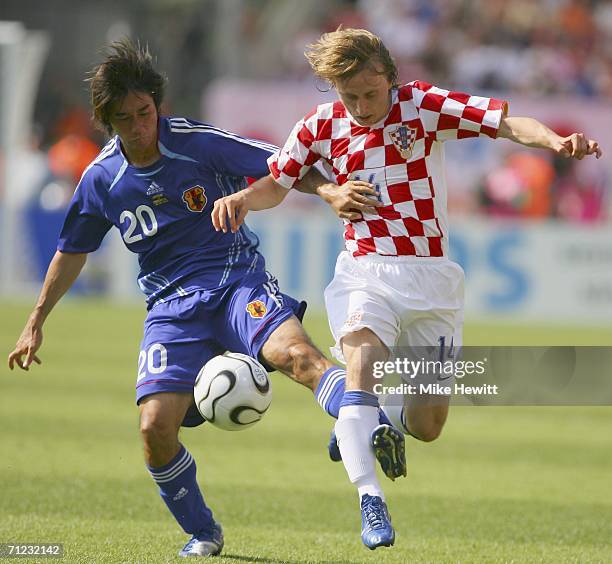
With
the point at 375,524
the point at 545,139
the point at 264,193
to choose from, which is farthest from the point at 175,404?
the point at 545,139

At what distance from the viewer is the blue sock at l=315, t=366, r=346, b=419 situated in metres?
5.55

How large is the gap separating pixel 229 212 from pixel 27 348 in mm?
1312

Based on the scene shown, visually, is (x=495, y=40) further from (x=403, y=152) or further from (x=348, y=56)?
(x=348, y=56)

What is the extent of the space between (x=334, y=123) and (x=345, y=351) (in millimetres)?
1058

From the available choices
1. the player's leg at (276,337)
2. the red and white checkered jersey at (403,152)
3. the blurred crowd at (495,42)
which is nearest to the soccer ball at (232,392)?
the player's leg at (276,337)

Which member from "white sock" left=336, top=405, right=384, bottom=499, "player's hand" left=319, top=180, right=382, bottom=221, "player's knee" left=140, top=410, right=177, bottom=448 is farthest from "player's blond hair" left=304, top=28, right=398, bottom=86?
"player's knee" left=140, top=410, right=177, bottom=448

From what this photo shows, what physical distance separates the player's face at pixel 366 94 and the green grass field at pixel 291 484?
2.02 m

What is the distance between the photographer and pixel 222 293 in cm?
608

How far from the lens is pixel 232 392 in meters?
5.50

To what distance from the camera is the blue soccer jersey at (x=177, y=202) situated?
6098mm

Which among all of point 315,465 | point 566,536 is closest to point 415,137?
point 566,536

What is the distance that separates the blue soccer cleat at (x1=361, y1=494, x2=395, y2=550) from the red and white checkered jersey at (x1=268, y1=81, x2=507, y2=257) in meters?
1.24

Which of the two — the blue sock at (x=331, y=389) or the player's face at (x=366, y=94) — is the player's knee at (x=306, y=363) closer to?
the blue sock at (x=331, y=389)

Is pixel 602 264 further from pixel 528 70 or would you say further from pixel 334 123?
pixel 334 123
